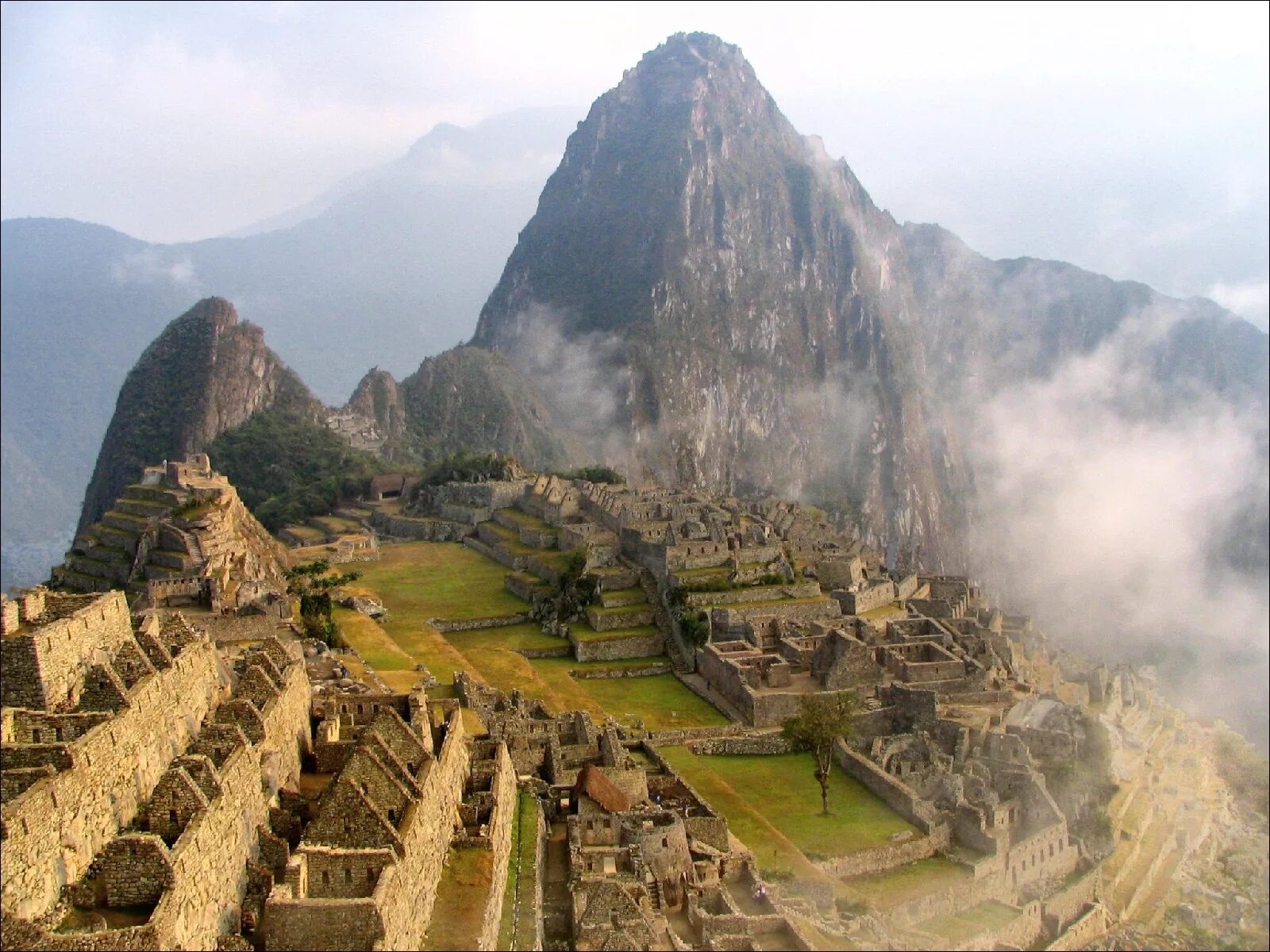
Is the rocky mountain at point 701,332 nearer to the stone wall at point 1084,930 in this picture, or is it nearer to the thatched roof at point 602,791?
the stone wall at point 1084,930

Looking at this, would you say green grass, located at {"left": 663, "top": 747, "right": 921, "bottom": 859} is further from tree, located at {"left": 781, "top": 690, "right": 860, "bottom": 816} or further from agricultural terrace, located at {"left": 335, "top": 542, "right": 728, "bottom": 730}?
agricultural terrace, located at {"left": 335, "top": 542, "right": 728, "bottom": 730}

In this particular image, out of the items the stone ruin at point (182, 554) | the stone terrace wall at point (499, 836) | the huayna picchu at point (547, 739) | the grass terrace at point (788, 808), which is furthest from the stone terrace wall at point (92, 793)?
the stone ruin at point (182, 554)

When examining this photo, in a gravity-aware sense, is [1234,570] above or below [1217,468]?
below

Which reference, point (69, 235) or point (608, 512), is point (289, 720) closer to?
point (608, 512)

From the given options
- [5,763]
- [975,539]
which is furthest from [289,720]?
[975,539]

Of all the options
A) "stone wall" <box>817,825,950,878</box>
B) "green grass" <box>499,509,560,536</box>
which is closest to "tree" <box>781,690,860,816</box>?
"stone wall" <box>817,825,950,878</box>

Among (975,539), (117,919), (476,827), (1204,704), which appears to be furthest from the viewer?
(975,539)

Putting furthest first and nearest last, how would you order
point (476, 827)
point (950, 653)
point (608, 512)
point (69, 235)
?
point (69, 235) < point (608, 512) < point (950, 653) < point (476, 827)

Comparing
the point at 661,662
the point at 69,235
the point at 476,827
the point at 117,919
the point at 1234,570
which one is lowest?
the point at 1234,570
